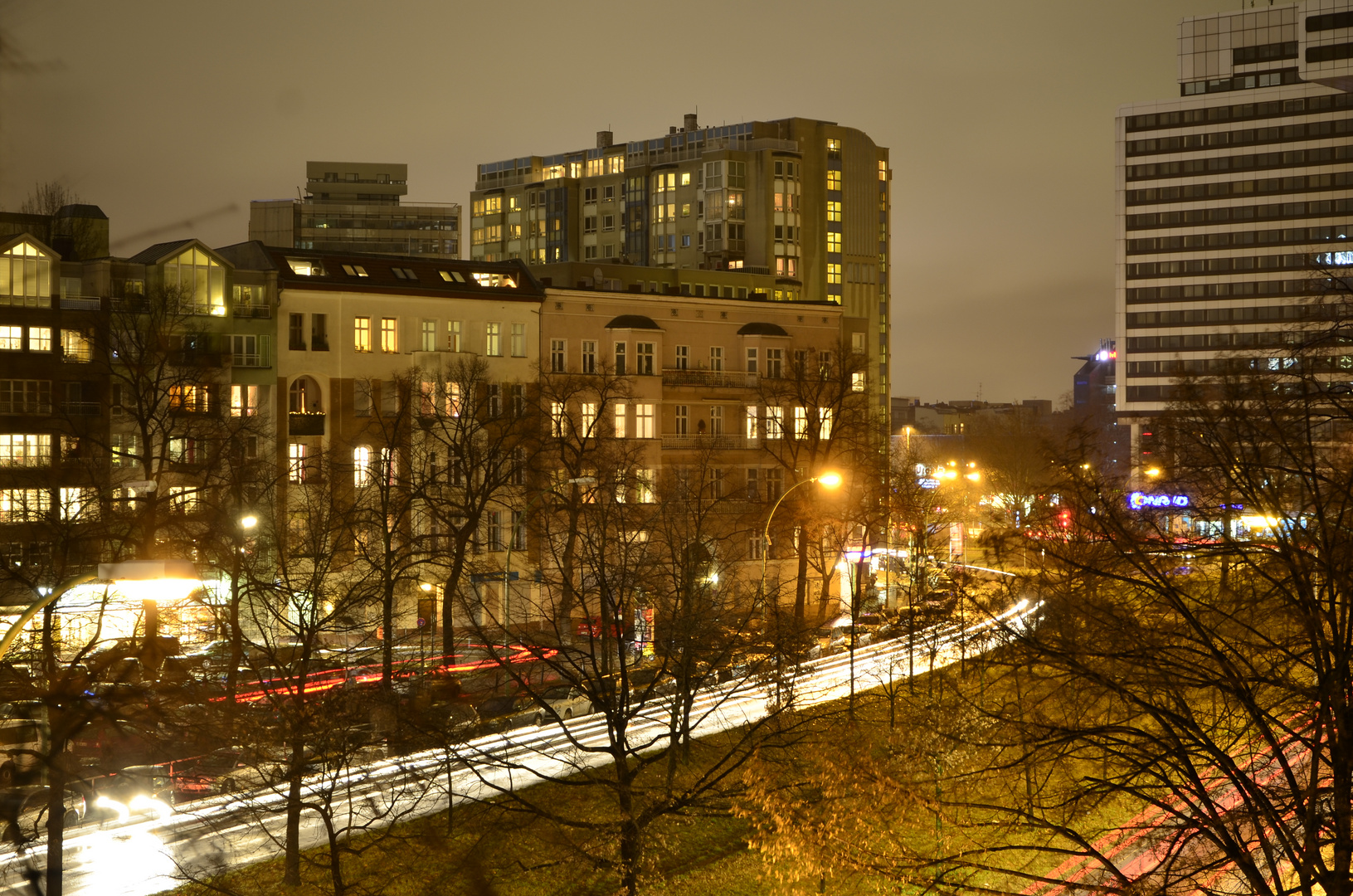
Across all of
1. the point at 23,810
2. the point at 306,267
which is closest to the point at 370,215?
the point at 306,267

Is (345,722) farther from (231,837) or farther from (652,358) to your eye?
(652,358)

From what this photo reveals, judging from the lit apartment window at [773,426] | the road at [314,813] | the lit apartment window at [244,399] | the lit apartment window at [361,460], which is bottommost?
the road at [314,813]

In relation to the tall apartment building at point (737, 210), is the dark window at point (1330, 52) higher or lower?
higher

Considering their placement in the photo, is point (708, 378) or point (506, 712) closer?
point (506, 712)

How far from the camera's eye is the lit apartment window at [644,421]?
63.7m

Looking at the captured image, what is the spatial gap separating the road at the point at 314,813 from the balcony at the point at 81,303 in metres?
27.2

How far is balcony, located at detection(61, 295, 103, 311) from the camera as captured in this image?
52969 mm

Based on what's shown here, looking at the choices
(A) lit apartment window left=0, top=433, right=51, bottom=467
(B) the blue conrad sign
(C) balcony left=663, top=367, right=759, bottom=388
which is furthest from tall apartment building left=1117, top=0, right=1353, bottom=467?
(B) the blue conrad sign

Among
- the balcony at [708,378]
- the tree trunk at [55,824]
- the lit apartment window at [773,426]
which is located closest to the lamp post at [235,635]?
the tree trunk at [55,824]

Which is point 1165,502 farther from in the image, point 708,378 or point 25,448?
point 708,378

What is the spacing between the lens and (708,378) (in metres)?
66.1

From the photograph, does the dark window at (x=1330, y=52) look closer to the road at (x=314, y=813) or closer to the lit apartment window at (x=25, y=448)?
the road at (x=314, y=813)

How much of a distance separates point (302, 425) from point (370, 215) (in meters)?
134

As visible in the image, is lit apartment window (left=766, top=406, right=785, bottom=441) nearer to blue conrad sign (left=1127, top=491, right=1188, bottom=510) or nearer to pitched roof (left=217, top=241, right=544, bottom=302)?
pitched roof (left=217, top=241, right=544, bottom=302)
